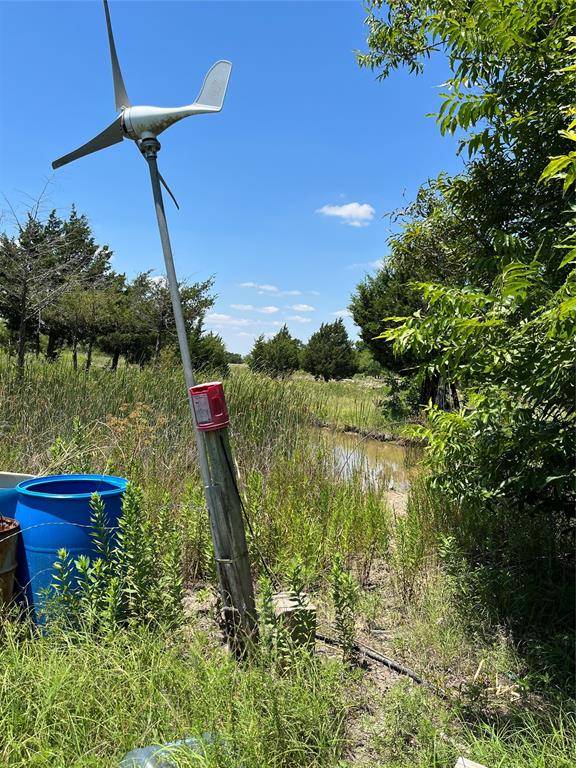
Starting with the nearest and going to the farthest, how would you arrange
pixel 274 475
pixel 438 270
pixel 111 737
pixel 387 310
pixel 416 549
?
pixel 111 737 < pixel 416 549 < pixel 438 270 < pixel 274 475 < pixel 387 310

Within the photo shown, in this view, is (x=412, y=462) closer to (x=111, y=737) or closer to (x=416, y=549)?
(x=416, y=549)

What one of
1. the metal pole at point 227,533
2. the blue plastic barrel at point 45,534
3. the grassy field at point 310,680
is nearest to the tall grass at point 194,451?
the grassy field at point 310,680

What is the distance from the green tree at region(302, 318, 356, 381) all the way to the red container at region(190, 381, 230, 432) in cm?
2663

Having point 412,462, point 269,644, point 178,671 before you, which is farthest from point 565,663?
point 412,462

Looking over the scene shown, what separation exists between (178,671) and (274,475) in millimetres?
2956

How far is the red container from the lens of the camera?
2.43 metres

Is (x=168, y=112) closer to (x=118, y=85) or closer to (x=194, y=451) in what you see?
(x=118, y=85)

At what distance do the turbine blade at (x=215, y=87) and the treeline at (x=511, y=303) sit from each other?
3.62 feet

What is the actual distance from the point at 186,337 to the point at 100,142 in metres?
1.35

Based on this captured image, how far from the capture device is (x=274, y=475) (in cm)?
497

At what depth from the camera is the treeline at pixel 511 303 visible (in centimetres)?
208

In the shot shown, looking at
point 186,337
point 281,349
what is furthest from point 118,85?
point 281,349

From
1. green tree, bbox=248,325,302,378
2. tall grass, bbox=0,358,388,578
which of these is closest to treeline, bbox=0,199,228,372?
green tree, bbox=248,325,302,378

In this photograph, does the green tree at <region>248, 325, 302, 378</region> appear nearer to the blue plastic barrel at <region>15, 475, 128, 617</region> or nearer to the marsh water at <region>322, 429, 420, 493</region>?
the marsh water at <region>322, 429, 420, 493</region>
